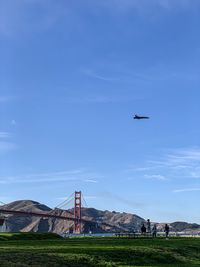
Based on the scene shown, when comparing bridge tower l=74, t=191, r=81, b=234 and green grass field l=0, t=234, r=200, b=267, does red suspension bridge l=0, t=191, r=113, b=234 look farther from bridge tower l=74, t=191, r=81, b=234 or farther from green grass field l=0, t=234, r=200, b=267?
green grass field l=0, t=234, r=200, b=267

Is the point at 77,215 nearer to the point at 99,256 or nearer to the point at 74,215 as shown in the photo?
the point at 74,215

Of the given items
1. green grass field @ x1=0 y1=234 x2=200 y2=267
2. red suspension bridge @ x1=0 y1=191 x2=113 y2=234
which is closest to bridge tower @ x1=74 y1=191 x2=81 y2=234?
red suspension bridge @ x1=0 y1=191 x2=113 y2=234

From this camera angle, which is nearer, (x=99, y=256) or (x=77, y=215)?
(x=99, y=256)

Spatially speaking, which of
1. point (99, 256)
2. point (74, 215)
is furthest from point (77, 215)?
point (99, 256)

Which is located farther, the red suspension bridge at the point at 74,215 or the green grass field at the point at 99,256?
the red suspension bridge at the point at 74,215

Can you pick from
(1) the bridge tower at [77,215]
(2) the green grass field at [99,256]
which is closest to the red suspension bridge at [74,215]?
(1) the bridge tower at [77,215]

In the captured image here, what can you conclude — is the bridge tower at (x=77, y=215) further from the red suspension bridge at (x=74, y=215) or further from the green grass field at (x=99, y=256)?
the green grass field at (x=99, y=256)

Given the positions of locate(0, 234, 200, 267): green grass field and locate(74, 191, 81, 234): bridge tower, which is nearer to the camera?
locate(0, 234, 200, 267): green grass field

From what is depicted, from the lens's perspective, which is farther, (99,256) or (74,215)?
(74,215)

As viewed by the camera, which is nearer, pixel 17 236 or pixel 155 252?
pixel 155 252

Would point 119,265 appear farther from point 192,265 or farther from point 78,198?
point 78,198

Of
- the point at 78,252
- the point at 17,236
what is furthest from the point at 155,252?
the point at 17,236
